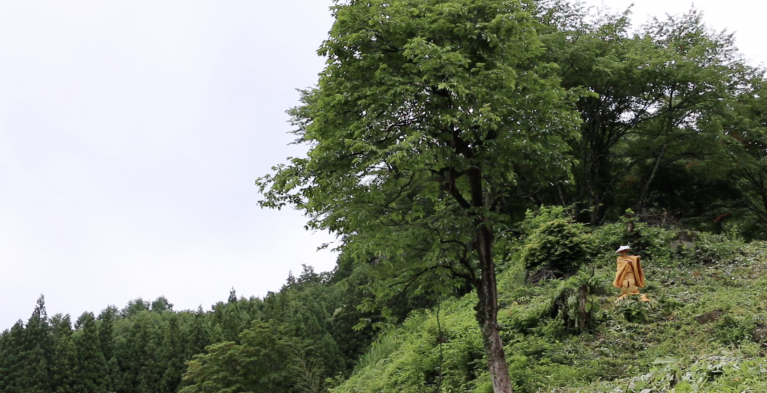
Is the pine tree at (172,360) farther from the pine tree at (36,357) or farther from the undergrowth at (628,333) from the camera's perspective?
the undergrowth at (628,333)

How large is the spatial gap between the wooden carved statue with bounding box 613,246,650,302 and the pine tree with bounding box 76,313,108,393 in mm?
45688

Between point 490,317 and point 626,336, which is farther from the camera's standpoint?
point 626,336

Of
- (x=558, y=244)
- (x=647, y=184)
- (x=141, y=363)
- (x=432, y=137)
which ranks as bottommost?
(x=141, y=363)

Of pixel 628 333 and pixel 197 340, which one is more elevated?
pixel 197 340

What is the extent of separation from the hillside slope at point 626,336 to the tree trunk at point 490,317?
664mm

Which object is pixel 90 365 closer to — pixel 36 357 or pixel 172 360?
pixel 36 357

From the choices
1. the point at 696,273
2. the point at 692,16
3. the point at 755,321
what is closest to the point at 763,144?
the point at 692,16

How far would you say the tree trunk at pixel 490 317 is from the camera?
8070 mm

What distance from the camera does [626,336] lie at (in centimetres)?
917

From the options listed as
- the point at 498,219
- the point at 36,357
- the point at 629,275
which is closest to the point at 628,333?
the point at 629,275

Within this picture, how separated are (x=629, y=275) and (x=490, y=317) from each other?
3.87 meters

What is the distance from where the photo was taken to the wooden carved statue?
1041cm

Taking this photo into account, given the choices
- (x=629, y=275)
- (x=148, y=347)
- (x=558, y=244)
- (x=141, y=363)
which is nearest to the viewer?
(x=629, y=275)

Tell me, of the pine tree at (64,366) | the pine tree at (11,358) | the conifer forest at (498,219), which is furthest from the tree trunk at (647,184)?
the pine tree at (11,358)
